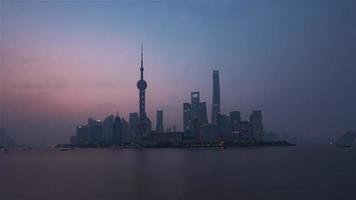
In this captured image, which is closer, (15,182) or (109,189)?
(109,189)

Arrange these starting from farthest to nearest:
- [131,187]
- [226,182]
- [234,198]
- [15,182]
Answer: [15,182] → [226,182] → [131,187] → [234,198]

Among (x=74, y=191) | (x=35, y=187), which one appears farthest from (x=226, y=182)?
(x=35, y=187)

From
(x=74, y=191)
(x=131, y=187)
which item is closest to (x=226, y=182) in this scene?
(x=131, y=187)

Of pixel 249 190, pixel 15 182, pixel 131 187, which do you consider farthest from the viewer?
pixel 15 182

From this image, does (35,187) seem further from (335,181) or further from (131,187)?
(335,181)

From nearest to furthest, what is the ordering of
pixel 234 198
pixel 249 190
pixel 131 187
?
pixel 234 198 → pixel 249 190 → pixel 131 187

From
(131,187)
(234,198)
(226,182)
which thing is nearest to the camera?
(234,198)

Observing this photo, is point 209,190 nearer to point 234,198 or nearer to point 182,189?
point 182,189

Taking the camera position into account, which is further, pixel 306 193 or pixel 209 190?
pixel 209 190

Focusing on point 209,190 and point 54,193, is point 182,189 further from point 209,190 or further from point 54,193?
point 54,193
